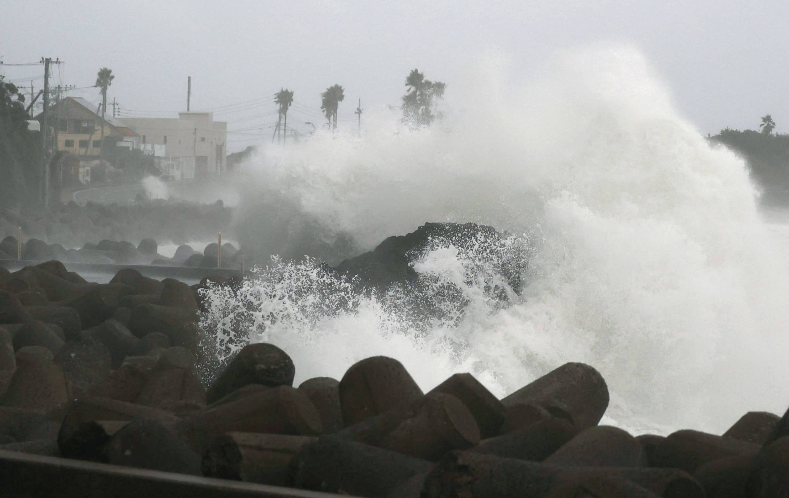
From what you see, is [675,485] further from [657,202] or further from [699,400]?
[657,202]

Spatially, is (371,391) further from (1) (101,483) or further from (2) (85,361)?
(2) (85,361)

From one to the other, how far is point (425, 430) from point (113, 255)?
21038mm

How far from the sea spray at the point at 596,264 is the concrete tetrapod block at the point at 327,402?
3503mm

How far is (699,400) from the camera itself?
31.8 feet

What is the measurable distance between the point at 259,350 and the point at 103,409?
0.95 m

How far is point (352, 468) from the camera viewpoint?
3650 mm

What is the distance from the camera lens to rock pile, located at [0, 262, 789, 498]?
132 inches

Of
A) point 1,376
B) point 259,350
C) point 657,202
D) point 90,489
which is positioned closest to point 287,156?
point 657,202

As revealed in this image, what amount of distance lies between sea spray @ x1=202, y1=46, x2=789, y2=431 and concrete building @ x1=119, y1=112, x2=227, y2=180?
41777 millimetres

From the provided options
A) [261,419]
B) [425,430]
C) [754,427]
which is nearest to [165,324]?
[261,419]

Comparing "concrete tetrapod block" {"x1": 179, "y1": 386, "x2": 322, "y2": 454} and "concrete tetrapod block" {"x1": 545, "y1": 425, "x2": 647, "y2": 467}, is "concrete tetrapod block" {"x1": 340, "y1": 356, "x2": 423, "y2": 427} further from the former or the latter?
"concrete tetrapod block" {"x1": 545, "y1": 425, "x2": 647, "y2": 467}

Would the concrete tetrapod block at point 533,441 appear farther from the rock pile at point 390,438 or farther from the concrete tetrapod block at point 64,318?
the concrete tetrapod block at point 64,318

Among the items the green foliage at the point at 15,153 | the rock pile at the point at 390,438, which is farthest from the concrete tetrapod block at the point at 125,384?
the green foliage at the point at 15,153

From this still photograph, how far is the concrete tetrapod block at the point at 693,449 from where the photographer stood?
3945 millimetres
